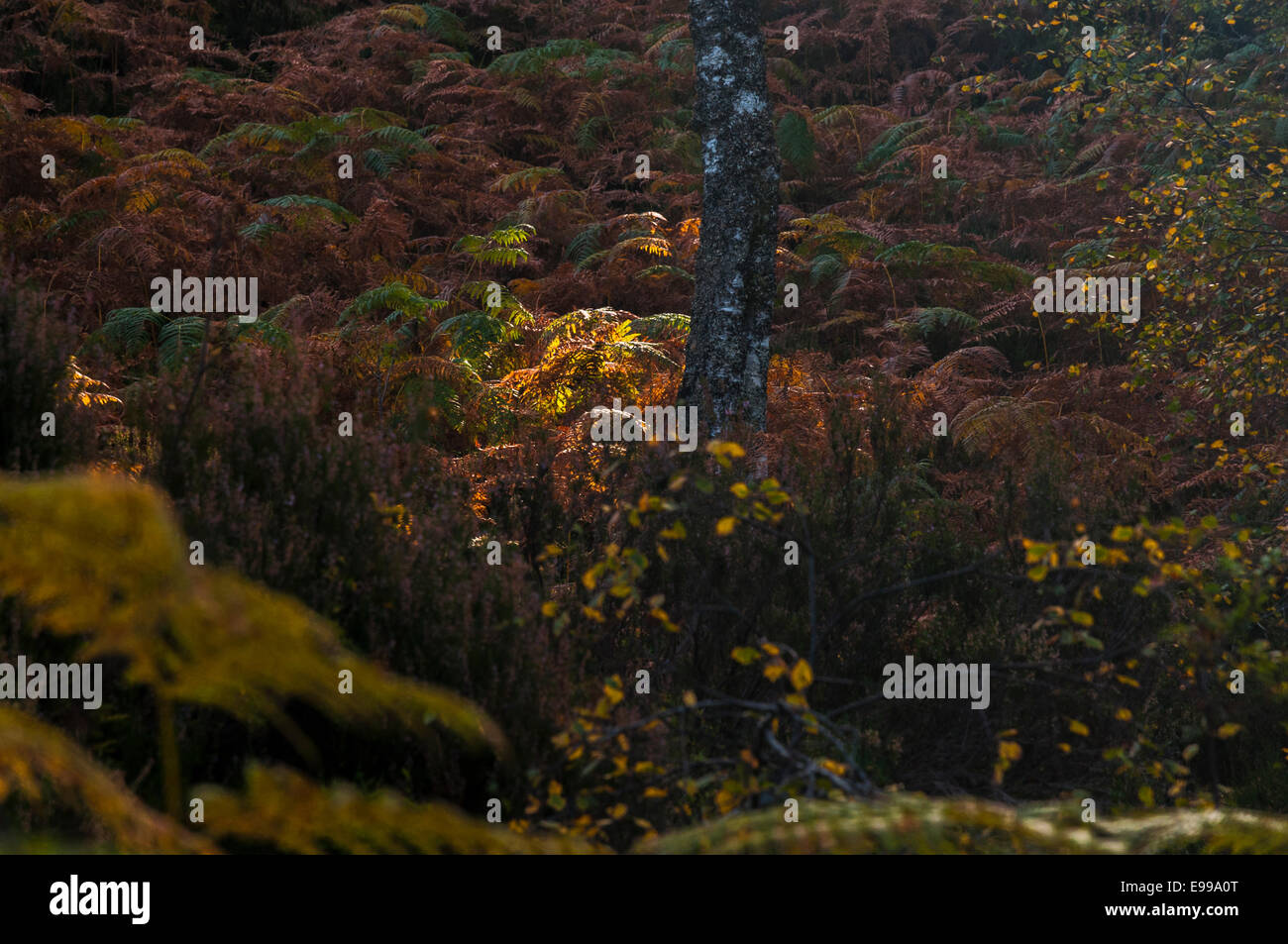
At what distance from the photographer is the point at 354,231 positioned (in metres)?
9.09

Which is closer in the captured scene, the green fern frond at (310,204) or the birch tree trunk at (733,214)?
the birch tree trunk at (733,214)

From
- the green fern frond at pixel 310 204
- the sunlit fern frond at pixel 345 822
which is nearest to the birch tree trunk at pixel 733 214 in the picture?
the sunlit fern frond at pixel 345 822

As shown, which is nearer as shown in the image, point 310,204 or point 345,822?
point 345,822

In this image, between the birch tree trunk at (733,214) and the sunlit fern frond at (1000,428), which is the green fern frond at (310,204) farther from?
the sunlit fern frond at (1000,428)

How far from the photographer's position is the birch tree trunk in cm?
575

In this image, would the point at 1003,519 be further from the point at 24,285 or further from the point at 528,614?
the point at 24,285

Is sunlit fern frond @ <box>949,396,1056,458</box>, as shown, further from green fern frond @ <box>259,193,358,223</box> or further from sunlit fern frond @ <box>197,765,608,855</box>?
green fern frond @ <box>259,193,358,223</box>

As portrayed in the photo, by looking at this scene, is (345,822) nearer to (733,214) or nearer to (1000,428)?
(733,214)

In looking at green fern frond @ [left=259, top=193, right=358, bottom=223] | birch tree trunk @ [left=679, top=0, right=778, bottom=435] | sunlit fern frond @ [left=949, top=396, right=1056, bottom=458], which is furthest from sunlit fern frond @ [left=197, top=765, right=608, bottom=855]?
green fern frond @ [left=259, top=193, right=358, bottom=223]

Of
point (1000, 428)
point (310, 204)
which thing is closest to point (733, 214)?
point (1000, 428)

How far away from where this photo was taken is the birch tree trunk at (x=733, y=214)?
575 centimetres

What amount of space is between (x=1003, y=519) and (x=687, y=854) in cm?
338

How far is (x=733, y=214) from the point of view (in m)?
5.85
